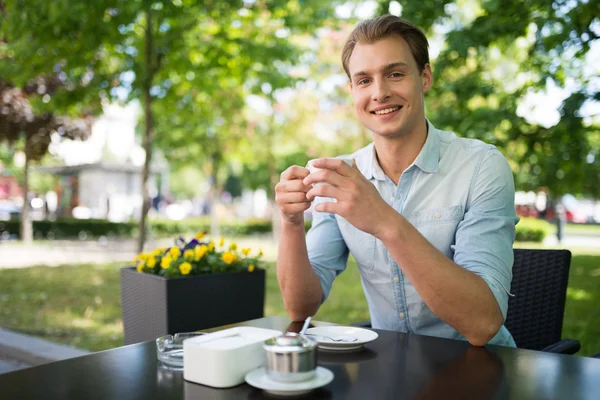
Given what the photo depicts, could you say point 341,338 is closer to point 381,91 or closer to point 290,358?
point 290,358

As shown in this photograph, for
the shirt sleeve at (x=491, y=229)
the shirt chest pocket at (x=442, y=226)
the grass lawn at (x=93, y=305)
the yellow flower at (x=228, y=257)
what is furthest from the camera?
the grass lawn at (x=93, y=305)

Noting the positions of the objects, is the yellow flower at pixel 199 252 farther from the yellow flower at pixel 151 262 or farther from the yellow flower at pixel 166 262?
the yellow flower at pixel 151 262

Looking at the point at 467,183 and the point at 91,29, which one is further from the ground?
the point at 91,29

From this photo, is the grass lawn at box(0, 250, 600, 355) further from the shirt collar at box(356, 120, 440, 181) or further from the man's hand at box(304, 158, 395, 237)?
the man's hand at box(304, 158, 395, 237)

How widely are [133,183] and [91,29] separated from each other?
2007cm

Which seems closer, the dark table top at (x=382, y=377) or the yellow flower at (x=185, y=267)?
the dark table top at (x=382, y=377)

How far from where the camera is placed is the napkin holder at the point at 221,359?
1.16 metres

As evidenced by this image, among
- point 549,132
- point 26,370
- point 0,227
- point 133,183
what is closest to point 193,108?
point 549,132

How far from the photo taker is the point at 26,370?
1307mm

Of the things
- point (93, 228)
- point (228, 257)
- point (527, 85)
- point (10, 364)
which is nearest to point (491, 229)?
point (228, 257)

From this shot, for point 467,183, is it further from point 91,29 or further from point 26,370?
point 91,29

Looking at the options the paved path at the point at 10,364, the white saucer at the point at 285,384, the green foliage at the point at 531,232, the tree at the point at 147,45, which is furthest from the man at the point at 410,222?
the green foliage at the point at 531,232

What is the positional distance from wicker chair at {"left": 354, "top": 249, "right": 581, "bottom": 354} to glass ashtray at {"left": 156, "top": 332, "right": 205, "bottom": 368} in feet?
3.45

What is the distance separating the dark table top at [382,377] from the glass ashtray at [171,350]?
0.02 metres
